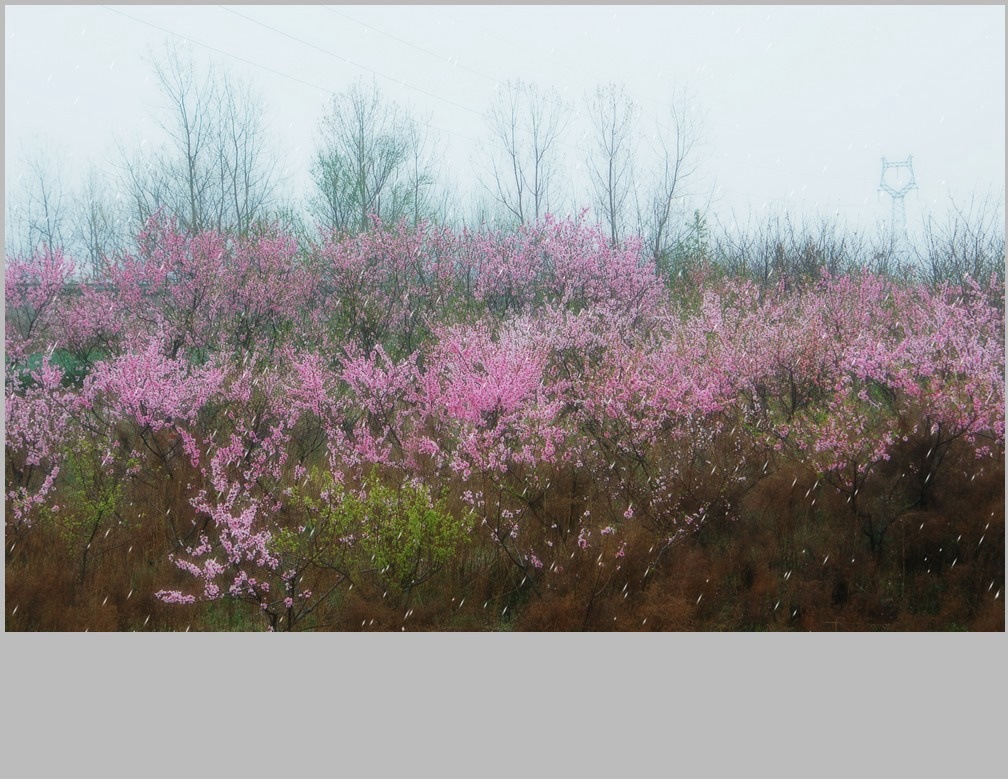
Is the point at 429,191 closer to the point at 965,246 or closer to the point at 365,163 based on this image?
the point at 365,163

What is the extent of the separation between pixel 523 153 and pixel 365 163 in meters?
1.48

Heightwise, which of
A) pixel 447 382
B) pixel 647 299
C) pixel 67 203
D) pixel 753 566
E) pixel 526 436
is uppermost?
pixel 67 203

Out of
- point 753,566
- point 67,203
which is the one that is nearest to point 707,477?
point 753,566

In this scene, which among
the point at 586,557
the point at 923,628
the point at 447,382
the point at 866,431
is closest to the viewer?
the point at 923,628

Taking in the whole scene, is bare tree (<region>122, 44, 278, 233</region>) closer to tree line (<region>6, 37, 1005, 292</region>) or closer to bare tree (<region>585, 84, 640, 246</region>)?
tree line (<region>6, 37, 1005, 292</region>)

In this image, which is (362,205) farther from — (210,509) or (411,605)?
(411,605)

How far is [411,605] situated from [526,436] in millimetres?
1351

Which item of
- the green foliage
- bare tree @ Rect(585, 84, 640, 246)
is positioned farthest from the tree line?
the green foliage

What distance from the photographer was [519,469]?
4.99 m

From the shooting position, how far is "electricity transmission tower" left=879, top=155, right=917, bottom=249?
5676 millimetres

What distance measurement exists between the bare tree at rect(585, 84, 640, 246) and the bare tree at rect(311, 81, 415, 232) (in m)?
1.48

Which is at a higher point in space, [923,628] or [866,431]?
[866,431]

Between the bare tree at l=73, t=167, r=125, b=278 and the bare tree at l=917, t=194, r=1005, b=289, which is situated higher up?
the bare tree at l=73, t=167, r=125, b=278

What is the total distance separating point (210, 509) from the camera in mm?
4684
